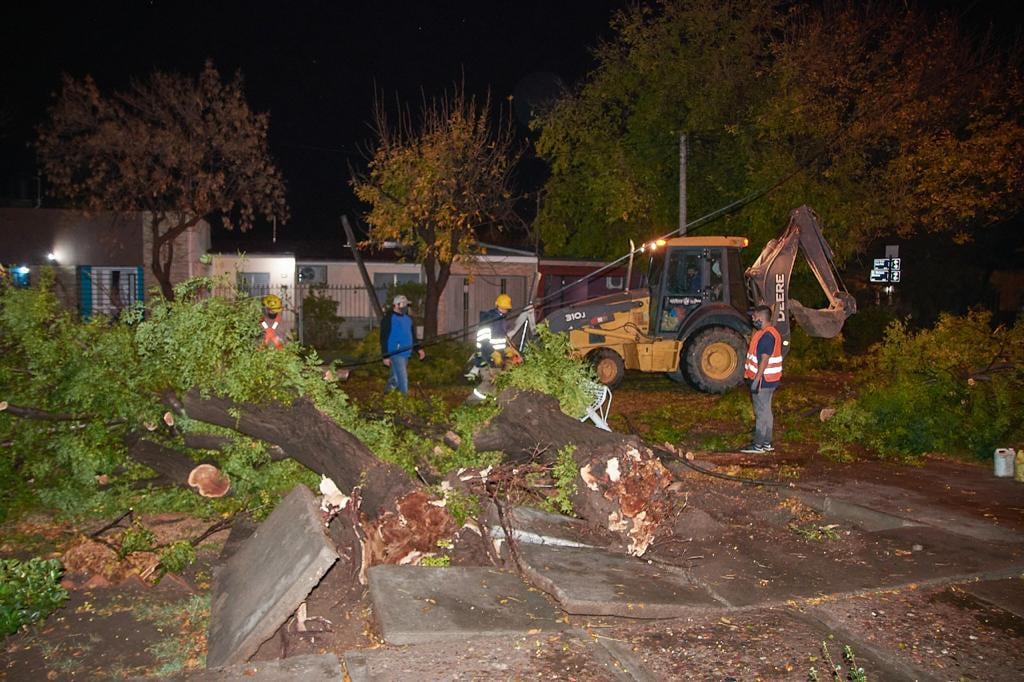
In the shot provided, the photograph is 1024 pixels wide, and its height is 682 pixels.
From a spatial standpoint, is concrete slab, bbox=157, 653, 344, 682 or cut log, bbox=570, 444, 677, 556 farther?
cut log, bbox=570, 444, 677, 556

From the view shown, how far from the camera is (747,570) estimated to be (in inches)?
221

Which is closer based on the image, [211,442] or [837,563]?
[837,563]

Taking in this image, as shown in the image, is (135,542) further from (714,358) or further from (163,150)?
(163,150)

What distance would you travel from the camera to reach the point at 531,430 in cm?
688

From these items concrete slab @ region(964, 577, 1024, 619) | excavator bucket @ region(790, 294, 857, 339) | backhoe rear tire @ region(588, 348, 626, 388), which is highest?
excavator bucket @ region(790, 294, 857, 339)

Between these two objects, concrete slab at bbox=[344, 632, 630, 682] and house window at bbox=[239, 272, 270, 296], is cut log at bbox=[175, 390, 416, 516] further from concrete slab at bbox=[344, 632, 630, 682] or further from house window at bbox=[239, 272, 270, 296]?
house window at bbox=[239, 272, 270, 296]

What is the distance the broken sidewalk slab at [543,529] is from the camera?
19.6ft

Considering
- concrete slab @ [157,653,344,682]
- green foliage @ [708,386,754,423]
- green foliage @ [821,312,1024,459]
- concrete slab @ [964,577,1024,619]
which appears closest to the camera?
concrete slab @ [157,653,344,682]

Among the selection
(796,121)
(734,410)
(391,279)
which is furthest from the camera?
(391,279)

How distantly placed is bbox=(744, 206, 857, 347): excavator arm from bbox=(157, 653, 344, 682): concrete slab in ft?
29.6

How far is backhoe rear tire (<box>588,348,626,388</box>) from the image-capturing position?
13.4 m

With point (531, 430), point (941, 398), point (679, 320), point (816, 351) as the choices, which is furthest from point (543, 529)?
point (816, 351)

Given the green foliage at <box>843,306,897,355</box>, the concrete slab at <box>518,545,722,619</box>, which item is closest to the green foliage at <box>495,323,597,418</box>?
the concrete slab at <box>518,545,722,619</box>

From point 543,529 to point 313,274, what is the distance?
856 inches
